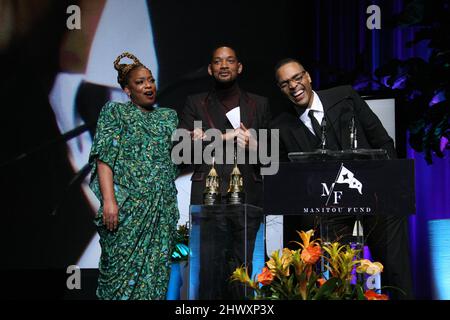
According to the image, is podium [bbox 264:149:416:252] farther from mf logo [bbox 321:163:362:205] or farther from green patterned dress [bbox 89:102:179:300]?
green patterned dress [bbox 89:102:179:300]

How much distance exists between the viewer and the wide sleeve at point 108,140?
4711 mm

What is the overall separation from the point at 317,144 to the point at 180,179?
242 centimetres

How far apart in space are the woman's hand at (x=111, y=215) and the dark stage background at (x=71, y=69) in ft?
6.31

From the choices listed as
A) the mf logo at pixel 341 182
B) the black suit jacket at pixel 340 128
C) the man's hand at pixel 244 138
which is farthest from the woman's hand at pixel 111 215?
the mf logo at pixel 341 182

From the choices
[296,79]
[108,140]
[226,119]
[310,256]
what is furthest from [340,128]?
[310,256]

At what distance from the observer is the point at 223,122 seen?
476 centimetres

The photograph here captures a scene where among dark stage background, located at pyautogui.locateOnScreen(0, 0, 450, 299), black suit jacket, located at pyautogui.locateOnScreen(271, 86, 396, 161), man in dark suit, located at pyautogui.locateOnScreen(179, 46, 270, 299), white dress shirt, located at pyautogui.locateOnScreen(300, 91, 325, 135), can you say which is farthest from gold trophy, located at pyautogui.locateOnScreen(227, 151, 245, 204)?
dark stage background, located at pyautogui.locateOnScreen(0, 0, 450, 299)

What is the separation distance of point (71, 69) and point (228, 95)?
2363 millimetres

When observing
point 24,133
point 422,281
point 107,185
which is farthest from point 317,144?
point 24,133

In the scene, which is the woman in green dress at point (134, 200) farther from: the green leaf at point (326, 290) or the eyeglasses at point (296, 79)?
the green leaf at point (326, 290)

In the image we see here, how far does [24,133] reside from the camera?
6.68m

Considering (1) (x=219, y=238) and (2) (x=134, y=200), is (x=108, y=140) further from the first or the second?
(1) (x=219, y=238)
